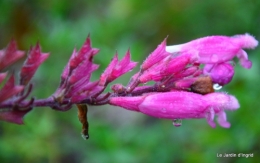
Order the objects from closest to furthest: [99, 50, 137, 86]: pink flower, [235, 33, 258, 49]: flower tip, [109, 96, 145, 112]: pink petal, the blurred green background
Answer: [109, 96, 145, 112]: pink petal < [99, 50, 137, 86]: pink flower < [235, 33, 258, 49]: flower tip < the blurred green background

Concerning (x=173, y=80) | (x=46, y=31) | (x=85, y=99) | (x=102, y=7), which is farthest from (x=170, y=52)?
(x=102, y=7)

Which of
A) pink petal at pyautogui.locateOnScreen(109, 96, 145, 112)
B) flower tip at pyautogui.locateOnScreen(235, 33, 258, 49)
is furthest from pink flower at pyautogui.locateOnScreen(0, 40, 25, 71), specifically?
flower tip at pyautogui.locateOnScreen(235, 33, 258, 49)

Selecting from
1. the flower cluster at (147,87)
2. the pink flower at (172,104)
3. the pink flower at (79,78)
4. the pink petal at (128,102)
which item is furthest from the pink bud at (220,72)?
the pink flower at (79,78)

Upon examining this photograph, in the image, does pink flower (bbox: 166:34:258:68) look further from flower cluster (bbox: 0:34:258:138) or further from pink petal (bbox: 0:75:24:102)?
pink petal (bbox: 0:75:24:102)

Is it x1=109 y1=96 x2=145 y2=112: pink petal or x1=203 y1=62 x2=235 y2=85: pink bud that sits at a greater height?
x1=203 y1=62 x2=235 y2=85: pink bud

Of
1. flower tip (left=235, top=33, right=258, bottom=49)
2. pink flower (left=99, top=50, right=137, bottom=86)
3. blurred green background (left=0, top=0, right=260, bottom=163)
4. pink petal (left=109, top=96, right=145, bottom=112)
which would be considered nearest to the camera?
pink petal (left=109, top=96, right=145, bottom=112)

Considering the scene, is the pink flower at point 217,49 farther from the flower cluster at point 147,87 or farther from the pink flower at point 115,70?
the pink flower at point 115,70

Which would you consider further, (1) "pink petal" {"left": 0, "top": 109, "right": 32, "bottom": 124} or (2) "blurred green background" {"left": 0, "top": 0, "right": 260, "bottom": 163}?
(2) "blurred green background" {"left": 0, "top": 0, "right": 260, "bottom": 163}
